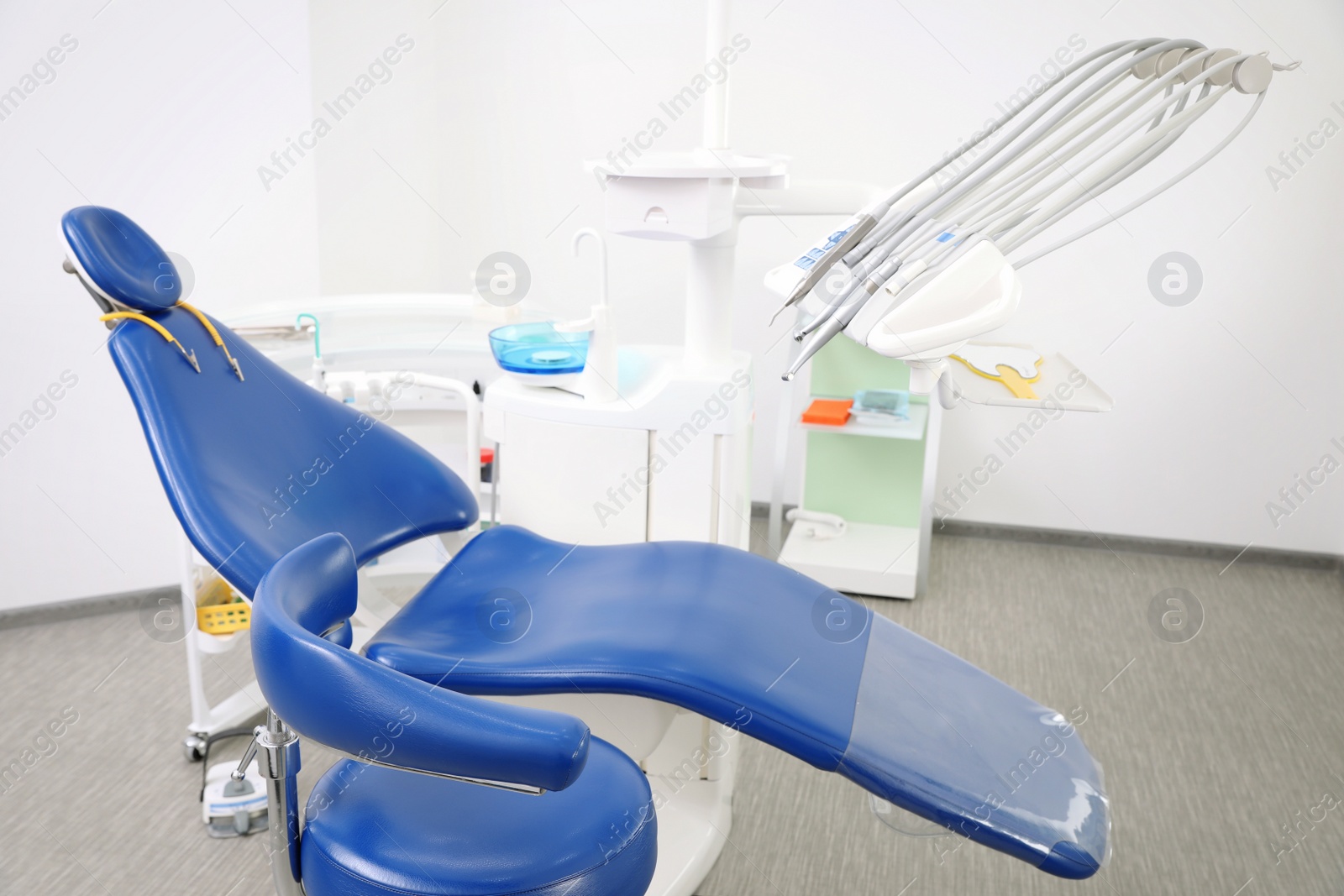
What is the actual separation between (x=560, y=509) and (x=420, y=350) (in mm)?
713

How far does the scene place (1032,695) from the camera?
242 cm

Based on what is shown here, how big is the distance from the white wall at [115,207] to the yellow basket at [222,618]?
2.46 ft

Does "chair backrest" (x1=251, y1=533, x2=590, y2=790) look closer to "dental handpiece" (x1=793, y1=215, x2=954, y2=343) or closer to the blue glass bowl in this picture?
"dental handpiece" (x1=793, y1=215, x2=954, y2=343)

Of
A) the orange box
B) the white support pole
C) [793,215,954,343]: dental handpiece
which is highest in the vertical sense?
the white support pole

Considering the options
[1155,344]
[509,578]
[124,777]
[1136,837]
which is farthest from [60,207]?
[1155,344]

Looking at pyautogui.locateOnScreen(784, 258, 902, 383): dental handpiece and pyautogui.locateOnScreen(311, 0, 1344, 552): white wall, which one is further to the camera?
pyautogui.locateOnScreen(311, 0, 1344, 552): white wall

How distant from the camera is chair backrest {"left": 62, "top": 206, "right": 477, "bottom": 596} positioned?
4.58ft

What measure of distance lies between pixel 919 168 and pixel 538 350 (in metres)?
1.71

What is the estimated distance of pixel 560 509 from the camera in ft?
6.47

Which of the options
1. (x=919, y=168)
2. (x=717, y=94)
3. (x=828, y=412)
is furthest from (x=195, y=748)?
(x=919, y=168)

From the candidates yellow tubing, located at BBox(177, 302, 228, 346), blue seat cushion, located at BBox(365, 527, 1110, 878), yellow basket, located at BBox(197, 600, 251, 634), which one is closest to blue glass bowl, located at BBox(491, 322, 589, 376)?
blue seat cushion, located at BBox(365, 527, 1110, 878)

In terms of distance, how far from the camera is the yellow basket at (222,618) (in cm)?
207

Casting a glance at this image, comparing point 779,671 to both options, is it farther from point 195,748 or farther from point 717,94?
point 195,748

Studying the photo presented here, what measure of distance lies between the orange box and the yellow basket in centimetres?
156
